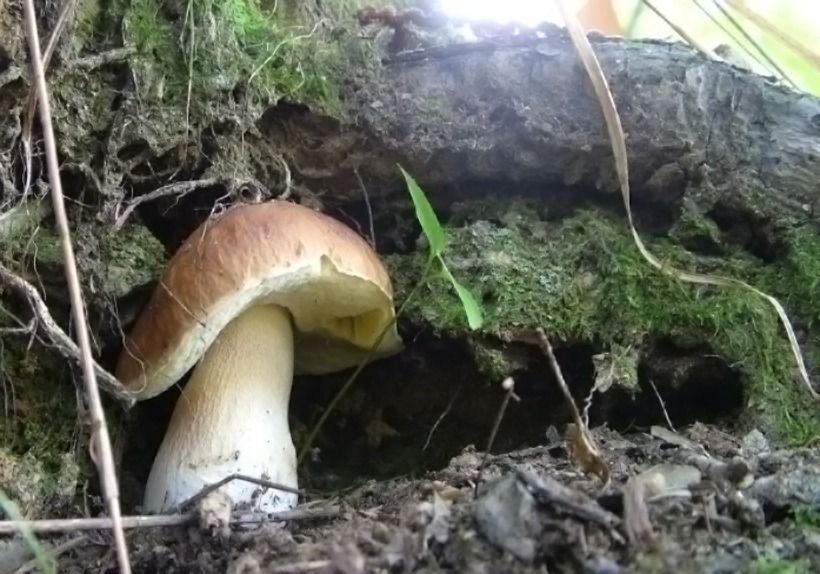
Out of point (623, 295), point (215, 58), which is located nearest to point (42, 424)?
point (215, 58)

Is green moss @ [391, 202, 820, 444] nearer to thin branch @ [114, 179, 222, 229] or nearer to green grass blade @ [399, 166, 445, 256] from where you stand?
green grass blade @ [399, 166, 445, 256]

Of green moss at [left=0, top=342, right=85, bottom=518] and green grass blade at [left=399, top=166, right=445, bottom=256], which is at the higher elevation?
green grass blade at [left=399, top=166, right=445, bottom=256]

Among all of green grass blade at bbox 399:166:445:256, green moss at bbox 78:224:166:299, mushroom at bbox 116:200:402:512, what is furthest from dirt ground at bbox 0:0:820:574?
green grass blade at bbox 399:166:445:256

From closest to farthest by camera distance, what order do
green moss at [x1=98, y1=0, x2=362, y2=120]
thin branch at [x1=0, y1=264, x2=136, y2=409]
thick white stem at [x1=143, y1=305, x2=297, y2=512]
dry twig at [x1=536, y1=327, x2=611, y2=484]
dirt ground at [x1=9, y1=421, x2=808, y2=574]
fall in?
dirt ground at [x1=9, y1=421, x2=808, y2=574], dry twig at [x1=536, y1=327, x2=611, y2=484], thin branch at [x1=0, y1=264, x2=136, y2=409], thick white stem at [x1=143, y1=305, x2=297, y2=512], green moss at [x1=98, y1=0, x2=362, y2=120]

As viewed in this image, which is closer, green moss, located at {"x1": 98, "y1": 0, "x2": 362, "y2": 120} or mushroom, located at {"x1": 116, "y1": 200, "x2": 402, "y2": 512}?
mushroom, located at {"x1": 116, "y1": 200, "x2": 402, "y2": 512}

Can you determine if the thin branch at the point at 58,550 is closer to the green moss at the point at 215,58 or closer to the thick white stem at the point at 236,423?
the thick white stem at the point at 236,423

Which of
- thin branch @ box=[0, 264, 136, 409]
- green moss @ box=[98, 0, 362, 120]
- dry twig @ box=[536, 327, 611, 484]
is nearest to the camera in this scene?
dry twig @ box=[536, 327, 611, 484]
